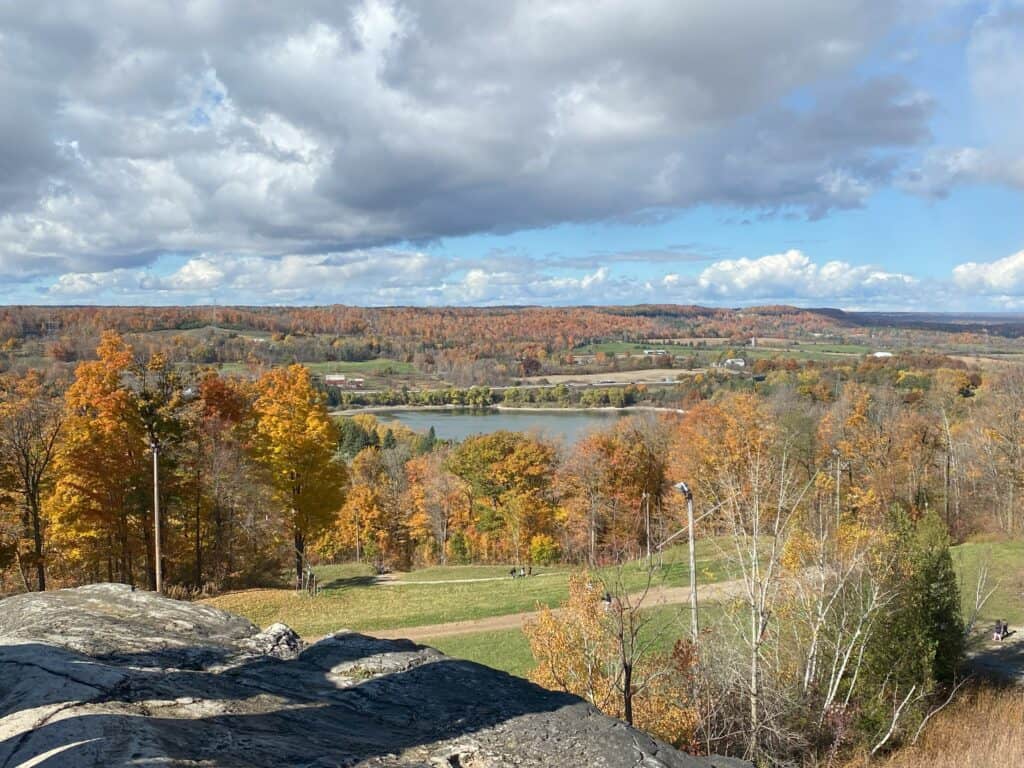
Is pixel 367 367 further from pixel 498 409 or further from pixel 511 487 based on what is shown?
pixel 511 487

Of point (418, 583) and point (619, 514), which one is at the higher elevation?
point (418, 583)

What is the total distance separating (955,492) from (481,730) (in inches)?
1794

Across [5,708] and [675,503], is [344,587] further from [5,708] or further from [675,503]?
[5,708]

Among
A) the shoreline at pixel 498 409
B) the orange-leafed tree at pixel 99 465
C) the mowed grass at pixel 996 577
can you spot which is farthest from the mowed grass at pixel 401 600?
the shoreline at pixel 498 409

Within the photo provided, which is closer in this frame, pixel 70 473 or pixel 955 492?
pixel 70 473

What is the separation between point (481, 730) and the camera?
445 cm

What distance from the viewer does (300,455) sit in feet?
85.1

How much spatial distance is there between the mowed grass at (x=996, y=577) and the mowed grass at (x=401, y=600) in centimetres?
792

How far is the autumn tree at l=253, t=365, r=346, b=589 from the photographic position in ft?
84.4

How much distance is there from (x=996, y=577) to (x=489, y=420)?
292 feet

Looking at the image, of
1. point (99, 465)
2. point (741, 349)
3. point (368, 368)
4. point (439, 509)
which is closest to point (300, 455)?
point (99, 465)

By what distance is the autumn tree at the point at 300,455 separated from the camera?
25719 millimetres

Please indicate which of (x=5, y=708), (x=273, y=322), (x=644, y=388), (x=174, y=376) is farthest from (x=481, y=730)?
(x=273, y=322)

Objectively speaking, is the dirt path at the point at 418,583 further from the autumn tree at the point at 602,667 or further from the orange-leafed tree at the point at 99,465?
the autumn tree at the point at 602,667
